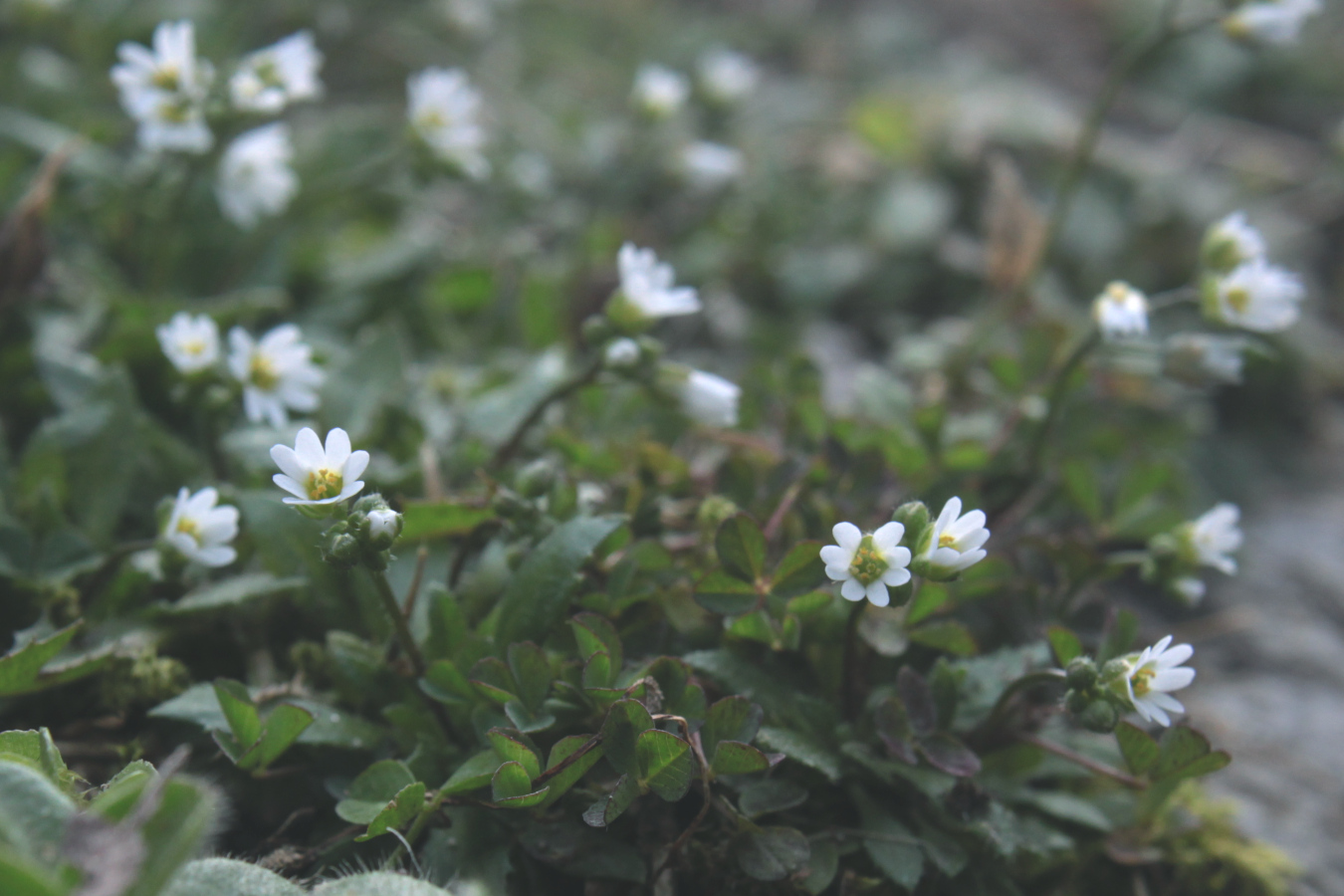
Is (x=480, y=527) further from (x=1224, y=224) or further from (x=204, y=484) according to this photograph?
(x=1224, y=224)

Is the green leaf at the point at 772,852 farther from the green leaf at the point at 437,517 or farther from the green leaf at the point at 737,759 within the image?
the green leaf at the point at 437,517

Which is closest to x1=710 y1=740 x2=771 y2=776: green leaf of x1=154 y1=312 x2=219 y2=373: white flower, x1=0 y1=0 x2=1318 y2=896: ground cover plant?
x1=0 y1=0 x2=1318 y2=896: ground cover plant

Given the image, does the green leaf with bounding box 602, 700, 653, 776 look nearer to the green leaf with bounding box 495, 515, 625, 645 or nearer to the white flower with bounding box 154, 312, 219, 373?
the green leaf with bounding box 495, 515, 625, 645

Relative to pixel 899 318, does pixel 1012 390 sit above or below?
above

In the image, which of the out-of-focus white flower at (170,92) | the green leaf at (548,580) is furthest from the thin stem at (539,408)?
the out-of-focus white flower at (170,92)

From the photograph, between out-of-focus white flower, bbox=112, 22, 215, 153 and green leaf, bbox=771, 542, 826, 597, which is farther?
out-of-focus white flower, bbox=112, 22, 215, 153

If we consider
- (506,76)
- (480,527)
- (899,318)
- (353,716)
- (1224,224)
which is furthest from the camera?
(506,76)

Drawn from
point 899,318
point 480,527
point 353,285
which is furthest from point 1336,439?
point 353,285

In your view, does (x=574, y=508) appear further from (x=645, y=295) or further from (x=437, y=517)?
(x=645, y=295)
